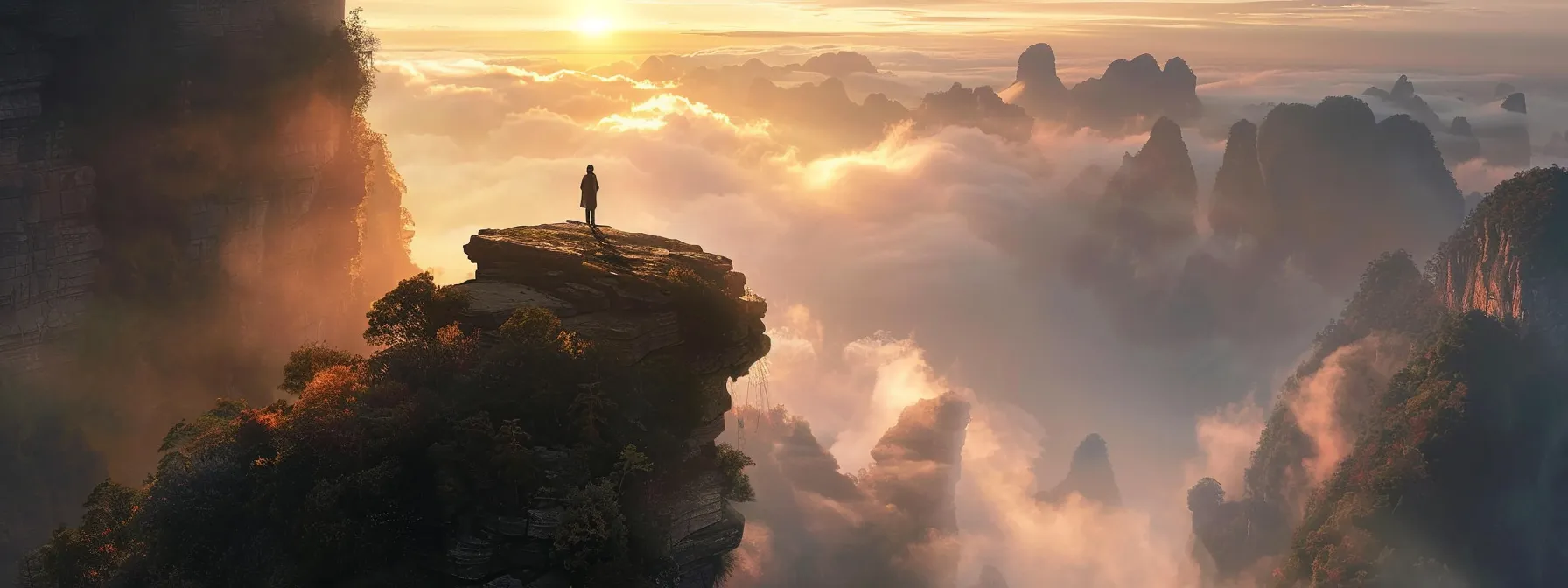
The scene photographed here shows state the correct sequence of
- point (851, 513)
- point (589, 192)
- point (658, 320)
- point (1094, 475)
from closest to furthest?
1. point (658, 320)
2. point (589, 192)
3. point (851, 513)
4. point (1094, 475)

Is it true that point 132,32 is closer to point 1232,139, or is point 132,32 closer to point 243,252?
point 243,252

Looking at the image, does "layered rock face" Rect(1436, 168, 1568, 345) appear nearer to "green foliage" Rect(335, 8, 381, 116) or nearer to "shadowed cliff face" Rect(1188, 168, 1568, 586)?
"shadowed cliff face" Rect(1188, 168, 1568, 586)

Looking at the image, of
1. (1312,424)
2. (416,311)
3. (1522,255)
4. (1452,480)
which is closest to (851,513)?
(1312,424)

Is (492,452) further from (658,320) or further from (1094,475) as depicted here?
(1094,475)

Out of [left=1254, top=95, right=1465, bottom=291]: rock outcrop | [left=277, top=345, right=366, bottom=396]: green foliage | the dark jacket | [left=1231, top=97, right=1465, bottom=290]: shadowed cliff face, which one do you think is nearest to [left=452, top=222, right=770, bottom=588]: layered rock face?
the dark jacket

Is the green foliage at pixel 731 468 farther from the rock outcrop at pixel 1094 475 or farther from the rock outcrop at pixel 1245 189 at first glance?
the rock outcrop at pixel 1245 189

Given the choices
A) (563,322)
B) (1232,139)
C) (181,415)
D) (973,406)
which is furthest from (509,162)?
(563,322)

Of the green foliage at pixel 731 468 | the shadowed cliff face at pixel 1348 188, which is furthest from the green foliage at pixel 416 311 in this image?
the shadowed cliff face at pixel 1348 188
